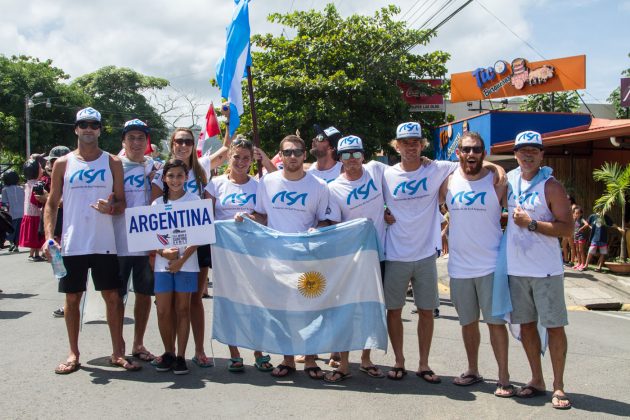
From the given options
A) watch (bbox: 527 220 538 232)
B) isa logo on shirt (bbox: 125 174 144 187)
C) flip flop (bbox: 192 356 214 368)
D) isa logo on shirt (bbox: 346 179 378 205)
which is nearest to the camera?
watch (bbox: 527 220 538 232)

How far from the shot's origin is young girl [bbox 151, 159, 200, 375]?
586 centimetres

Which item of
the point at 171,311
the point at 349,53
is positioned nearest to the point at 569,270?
the point at 171,311

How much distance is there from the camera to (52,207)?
5977 millimetres

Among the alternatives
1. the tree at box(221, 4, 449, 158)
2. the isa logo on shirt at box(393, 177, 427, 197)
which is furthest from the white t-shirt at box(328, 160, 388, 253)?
the tree at box(221, 4, 449, 158)

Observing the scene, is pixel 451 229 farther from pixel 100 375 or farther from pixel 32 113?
pixel 32 113

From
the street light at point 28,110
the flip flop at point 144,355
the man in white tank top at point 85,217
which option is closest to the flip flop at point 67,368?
the man in white tank top at point 85,217

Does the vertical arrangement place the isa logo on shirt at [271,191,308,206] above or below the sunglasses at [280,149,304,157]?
below

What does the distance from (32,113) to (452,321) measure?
4141 cm

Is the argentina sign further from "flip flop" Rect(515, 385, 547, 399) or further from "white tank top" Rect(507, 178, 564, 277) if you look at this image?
"flip flop" Rect(515, 385, 547, 399)

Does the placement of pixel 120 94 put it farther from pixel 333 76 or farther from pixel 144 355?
A: pixel 144 355

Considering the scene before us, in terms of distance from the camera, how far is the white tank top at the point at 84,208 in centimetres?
593

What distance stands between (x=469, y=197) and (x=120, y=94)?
56.6 m

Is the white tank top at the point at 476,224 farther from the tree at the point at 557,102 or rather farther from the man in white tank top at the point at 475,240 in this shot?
the tree at the point at 557,102

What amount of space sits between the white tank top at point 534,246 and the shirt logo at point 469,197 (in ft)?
0.96
